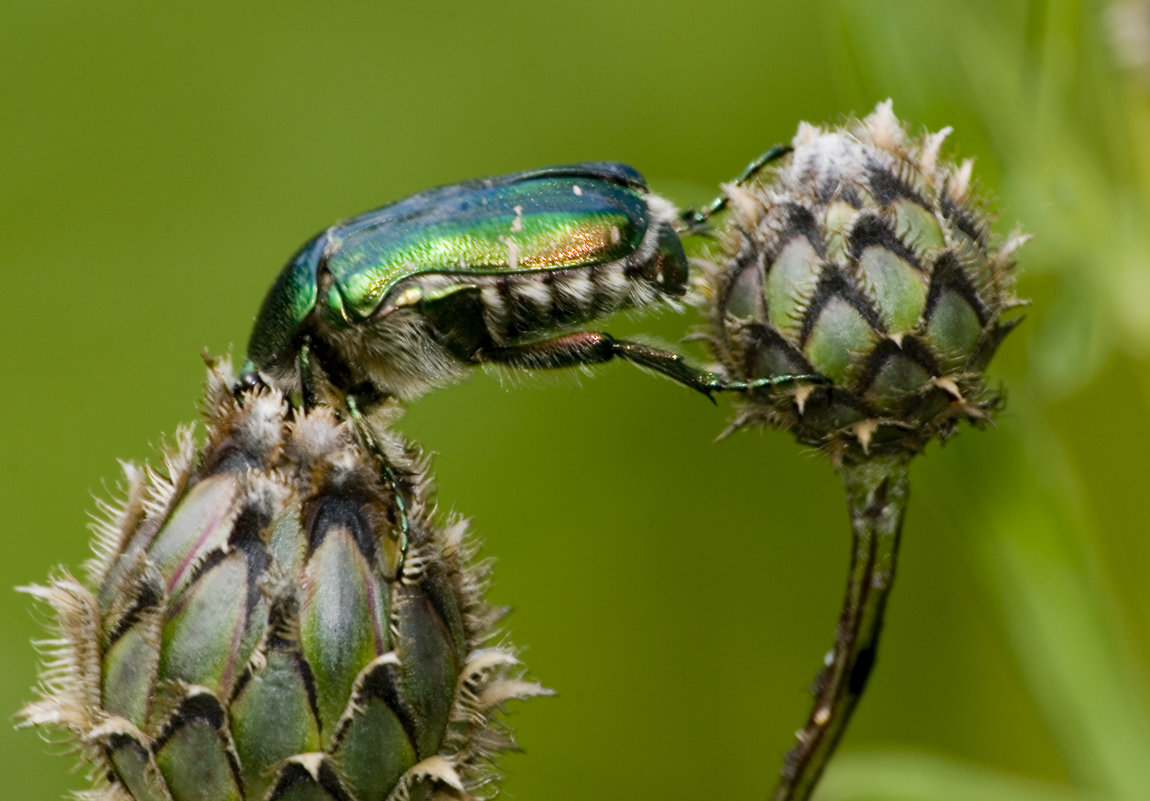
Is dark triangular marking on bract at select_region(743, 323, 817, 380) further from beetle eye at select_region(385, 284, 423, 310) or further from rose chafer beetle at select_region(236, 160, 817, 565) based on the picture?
beetle eye at select_region(385, 284, 423, 310)

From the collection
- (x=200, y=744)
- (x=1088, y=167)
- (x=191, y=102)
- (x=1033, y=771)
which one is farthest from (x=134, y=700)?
(x=191, y=102)

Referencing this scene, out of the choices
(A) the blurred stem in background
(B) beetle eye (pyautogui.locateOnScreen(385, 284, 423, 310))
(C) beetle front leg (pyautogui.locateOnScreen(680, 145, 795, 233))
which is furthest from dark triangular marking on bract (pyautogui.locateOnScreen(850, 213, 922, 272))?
(B) beetle eye (pyautogui.locateOnScreen(385, 284, 423, 310))

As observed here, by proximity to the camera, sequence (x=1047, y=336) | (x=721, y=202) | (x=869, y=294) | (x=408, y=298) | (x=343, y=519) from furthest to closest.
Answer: (x=1047, y=336) → (x=721, y=202) → (x=408, y=298) → (x=869, y=294) → (x=343, y=519)

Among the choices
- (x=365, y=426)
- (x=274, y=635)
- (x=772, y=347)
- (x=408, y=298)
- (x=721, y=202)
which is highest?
(x=721, y=202)

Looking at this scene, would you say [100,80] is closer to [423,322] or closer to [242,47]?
[242,47]

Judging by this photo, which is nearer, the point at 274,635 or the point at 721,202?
the point at 274,635

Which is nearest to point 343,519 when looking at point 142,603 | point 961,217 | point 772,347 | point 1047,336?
point 142,603

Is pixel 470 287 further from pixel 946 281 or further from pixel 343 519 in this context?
pixel 946 281

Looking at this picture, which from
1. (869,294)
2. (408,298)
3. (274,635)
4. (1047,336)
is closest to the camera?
(274,635)
